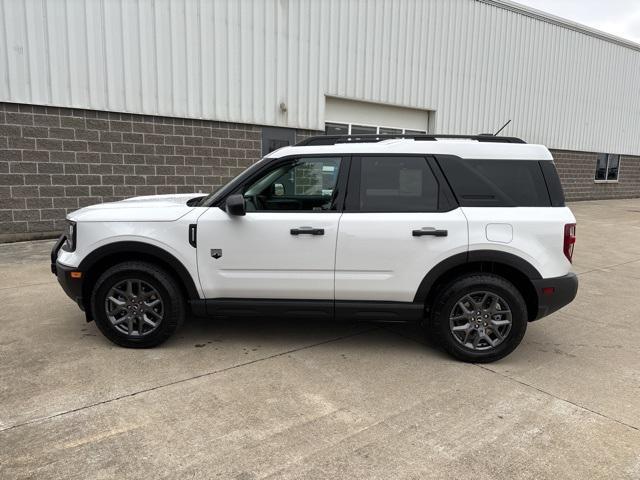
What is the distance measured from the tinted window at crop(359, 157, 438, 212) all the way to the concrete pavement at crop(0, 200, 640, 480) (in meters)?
1.31

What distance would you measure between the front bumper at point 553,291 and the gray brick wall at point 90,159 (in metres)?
8.20

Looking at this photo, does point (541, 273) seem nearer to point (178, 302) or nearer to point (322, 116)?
point (178, 302)

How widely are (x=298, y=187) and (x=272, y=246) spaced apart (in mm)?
623

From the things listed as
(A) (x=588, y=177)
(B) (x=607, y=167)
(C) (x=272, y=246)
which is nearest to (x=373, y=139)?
(C) (x=272, y=246)

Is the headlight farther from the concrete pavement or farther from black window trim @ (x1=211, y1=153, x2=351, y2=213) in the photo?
black window trim @ (x1=211, y1=153, x2=351, y2=213)

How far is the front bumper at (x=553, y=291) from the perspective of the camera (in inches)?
150

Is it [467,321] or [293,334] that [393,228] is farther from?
[293,334]

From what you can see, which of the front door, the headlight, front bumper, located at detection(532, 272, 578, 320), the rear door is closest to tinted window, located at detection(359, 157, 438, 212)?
the rear door

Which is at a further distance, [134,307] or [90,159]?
[90,159]

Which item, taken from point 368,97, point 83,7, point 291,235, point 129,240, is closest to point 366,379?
point 291,235

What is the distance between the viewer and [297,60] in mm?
11352

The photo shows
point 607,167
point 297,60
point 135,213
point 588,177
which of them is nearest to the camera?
point 135,213

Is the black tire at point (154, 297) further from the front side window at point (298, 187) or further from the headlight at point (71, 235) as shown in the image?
the front side window at point (298, 187)

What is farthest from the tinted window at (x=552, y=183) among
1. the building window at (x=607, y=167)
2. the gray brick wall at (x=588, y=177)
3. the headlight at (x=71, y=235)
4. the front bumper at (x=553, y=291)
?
the building window at (x=607, y=167)
